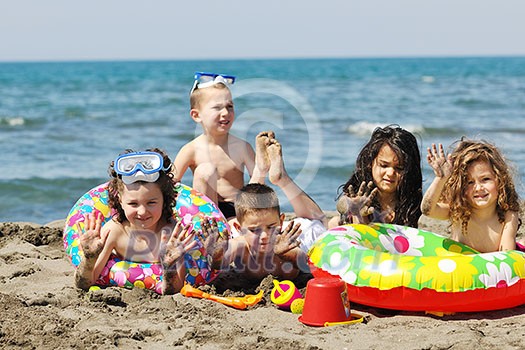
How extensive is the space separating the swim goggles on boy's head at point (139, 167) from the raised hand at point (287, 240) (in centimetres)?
90

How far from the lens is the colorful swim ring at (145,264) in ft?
17.1

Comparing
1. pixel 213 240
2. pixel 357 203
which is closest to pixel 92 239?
pixel 213 240

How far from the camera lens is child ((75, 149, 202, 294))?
4.93 metres

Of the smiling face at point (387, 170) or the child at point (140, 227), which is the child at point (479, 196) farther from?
the child at point (140, 227)

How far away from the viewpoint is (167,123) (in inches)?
703

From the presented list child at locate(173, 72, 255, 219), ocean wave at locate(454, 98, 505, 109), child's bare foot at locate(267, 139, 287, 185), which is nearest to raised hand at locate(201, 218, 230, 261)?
child's bare foot at locate(267, 139, 287, 185)

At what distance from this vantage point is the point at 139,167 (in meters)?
5.07

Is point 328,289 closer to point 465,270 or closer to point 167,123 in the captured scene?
point 465,270

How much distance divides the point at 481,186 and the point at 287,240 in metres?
1.40

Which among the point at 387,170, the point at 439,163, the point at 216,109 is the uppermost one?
the point at 216,109

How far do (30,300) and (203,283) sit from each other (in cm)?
113

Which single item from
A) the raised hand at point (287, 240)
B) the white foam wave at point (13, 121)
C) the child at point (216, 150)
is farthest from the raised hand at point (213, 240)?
the white foam wave at point (13, 121)

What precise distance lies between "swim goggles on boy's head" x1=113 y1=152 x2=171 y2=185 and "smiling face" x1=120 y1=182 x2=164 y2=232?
44 mm

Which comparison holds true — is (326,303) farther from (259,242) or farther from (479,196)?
(479,196)
